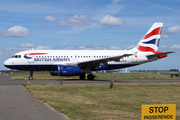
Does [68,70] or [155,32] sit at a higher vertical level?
[155,32]

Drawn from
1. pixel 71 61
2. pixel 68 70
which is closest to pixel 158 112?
pixel 68 70

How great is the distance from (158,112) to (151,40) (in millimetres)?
33879

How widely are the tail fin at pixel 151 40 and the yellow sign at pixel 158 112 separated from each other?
3299cm

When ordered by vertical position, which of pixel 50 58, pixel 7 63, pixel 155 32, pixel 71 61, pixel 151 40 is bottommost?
pixel 7 63

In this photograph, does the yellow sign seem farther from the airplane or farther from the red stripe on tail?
the red stripe on tail

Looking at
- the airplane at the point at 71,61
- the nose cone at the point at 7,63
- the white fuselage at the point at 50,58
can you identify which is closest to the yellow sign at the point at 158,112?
the airplane at the point at 71,61

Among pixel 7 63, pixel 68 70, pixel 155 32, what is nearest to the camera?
pixel 68 70

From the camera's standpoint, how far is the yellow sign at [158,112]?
198 inches

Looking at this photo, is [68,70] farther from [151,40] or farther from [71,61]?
[151,40]

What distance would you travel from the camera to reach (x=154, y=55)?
35656 mm

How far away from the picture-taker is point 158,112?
5.11 meters

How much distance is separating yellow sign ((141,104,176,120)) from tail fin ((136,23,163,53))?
3299 centimetres

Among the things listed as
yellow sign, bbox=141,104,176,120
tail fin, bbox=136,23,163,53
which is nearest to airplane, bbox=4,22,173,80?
tail fin, bbox=136,23,163,53

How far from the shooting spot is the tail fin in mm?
37500
